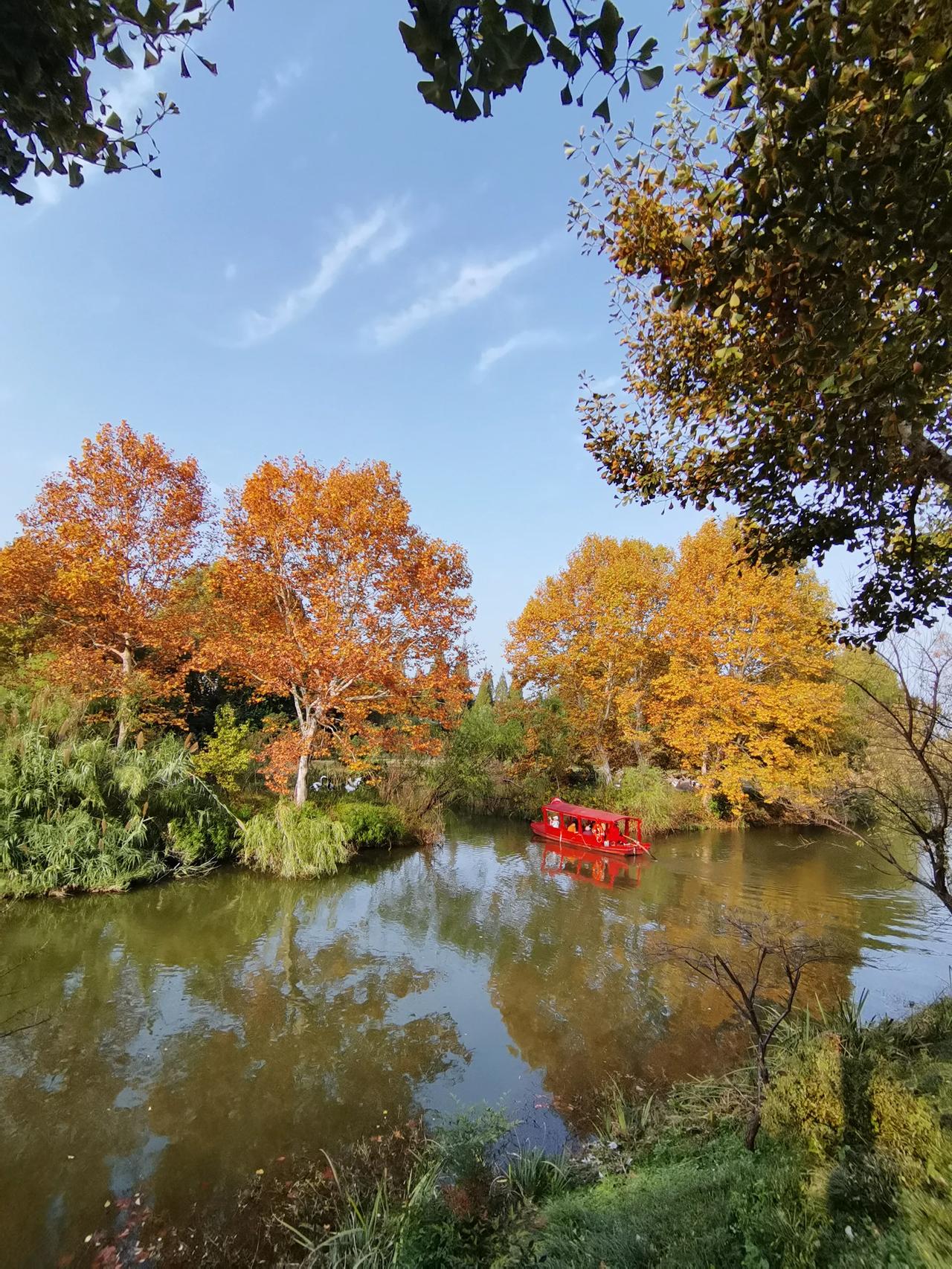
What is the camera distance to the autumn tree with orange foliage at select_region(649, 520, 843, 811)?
59.2 feet

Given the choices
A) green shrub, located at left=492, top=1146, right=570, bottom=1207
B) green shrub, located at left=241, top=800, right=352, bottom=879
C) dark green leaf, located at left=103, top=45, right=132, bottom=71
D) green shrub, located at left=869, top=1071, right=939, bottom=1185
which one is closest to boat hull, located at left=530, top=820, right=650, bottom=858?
green shrub, located at left=241, top=800, right=352, bottom=879

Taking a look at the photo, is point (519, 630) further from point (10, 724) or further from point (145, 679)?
point (10, 724)

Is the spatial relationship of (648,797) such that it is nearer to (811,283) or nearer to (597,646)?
(597,646)

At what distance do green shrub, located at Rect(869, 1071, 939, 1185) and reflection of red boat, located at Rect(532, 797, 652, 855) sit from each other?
12.6 m

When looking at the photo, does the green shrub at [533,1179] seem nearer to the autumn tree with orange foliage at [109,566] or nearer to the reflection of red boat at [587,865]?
the reflection of red boat at [587,865]

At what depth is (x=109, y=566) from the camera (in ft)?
42.0

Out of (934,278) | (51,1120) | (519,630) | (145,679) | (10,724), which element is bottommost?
(51,1120)

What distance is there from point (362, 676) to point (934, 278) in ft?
39.9

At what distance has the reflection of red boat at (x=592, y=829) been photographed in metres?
16.1

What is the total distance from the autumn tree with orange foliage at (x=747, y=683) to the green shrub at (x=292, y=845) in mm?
12082

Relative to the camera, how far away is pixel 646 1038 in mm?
6652

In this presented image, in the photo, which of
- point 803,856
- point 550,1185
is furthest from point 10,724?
point 803,856

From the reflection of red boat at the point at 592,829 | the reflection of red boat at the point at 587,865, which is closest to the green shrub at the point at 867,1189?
the reflection of red boat at the point at 587,865

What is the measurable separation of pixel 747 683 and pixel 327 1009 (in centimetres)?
1602
